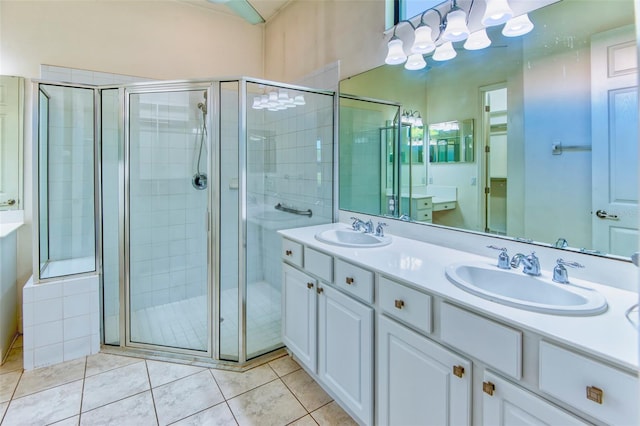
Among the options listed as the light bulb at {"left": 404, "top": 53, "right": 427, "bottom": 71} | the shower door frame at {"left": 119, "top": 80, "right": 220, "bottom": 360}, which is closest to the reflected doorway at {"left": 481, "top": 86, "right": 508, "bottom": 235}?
the light bulb at {"left": 404, "top": 53, "right": 427, "bottom": 71}

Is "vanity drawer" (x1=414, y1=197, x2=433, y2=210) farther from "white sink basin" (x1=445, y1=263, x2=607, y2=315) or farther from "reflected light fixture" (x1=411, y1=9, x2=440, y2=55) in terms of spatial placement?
"reflected light fixture" (x1=411, y1=9, x2=440, y2=55)

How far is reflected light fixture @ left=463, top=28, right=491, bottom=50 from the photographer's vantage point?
1.54m

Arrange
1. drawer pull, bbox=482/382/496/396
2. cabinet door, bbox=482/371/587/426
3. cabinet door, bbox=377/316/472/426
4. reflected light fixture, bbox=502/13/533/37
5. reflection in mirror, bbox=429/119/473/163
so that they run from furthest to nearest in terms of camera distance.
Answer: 1. reflection in mirror, bbox=429/119/473/163
2. reflected light fixture, bbox=502/13/533/37
3. cabinet door, bbox=377/316/472/426
4. drawer pull, bbox=482/382/496/396
5. cabinet door, bbox=482/371/587/426

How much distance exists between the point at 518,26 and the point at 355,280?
1361mm

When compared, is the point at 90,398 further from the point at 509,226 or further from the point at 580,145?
the point at 580,145

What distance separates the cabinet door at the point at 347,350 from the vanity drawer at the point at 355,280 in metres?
0.05

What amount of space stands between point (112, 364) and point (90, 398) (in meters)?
0.35

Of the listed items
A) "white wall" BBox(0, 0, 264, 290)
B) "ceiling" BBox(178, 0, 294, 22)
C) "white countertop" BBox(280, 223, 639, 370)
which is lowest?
"white countertop" BBox(280, 223, 639, 370)

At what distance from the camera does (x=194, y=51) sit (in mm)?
3109

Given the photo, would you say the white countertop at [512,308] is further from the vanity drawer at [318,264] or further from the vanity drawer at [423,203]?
the vanity drawer at [423,203]

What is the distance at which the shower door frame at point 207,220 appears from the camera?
221cm

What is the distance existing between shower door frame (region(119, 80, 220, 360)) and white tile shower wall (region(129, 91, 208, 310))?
0.08 m

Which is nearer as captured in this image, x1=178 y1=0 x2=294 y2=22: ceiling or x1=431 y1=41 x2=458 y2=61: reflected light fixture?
x1=431 y1=41 x2=458 y2=61: reflected light fixture

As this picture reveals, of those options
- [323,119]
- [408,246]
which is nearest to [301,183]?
[323,119]
